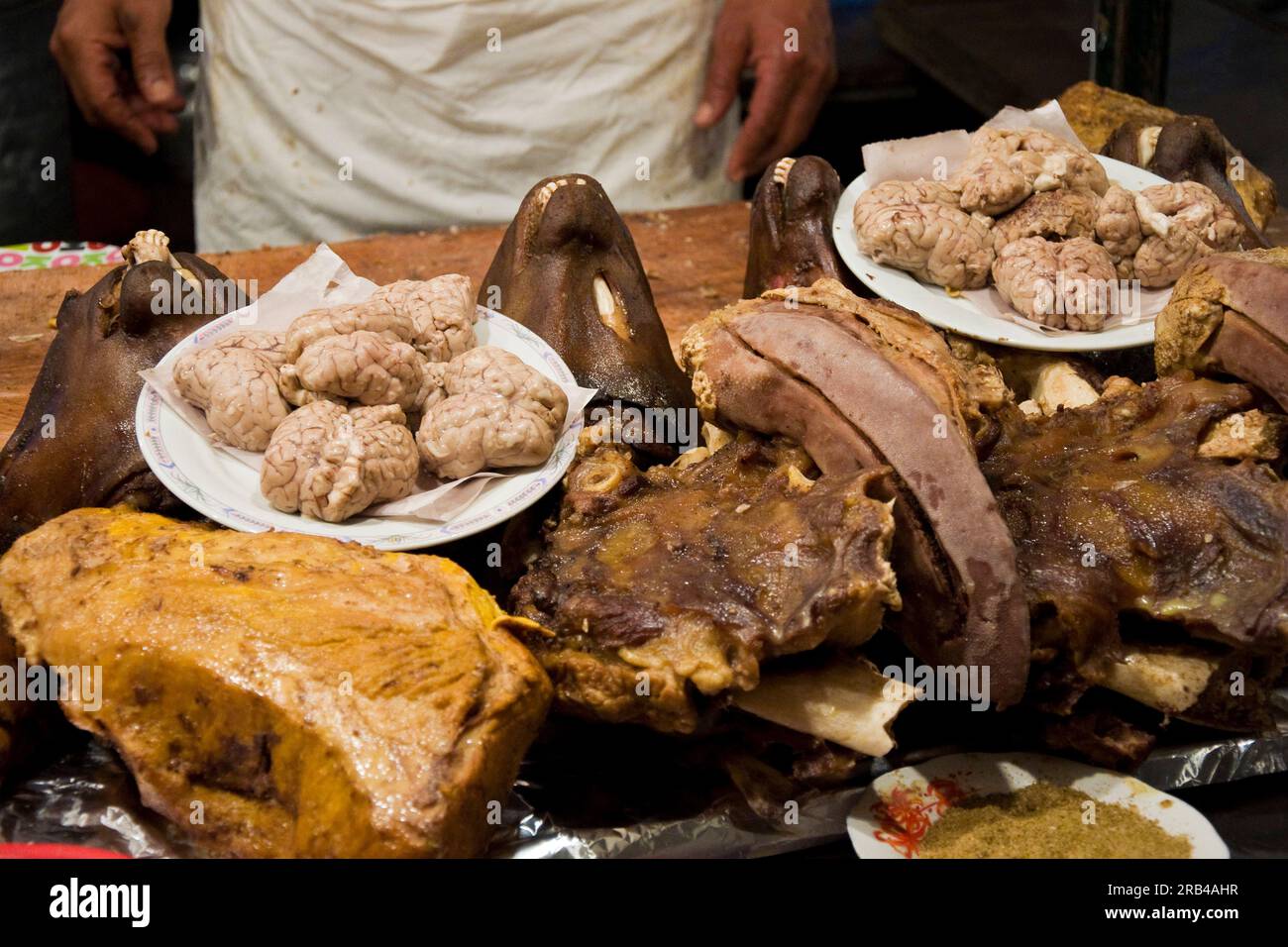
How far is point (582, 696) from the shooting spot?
67.4 inches

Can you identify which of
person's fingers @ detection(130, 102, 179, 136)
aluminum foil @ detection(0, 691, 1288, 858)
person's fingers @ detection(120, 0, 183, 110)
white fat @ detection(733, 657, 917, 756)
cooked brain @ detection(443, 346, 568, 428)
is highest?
person's fingers @ detection(120, 0, 183, 110)

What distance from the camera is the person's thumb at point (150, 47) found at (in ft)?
11.7

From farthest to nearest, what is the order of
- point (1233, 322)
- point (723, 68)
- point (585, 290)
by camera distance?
1. point (723, 68)
2. point (585, 290)
3. point (1233, 322)

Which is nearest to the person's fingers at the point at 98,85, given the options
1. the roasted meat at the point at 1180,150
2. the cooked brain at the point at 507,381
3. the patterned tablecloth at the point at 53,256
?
the patterned tablecloth at the point at 53,256

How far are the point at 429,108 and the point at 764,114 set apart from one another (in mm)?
1018

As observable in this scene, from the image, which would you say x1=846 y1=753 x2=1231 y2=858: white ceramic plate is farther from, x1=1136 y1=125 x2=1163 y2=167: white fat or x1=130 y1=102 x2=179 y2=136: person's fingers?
x1=130 y1=102 x2=179 y2=136: person's fingers

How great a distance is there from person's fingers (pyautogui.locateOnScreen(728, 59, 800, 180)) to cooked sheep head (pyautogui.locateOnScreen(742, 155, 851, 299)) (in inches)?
43.2

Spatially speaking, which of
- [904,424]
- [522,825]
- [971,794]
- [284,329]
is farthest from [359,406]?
[971,794]

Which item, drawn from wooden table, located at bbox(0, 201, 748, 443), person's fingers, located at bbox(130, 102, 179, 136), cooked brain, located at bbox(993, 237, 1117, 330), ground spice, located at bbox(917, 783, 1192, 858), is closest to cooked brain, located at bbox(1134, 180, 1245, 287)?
cooked brain, located at bbox(993, 237, 1117, 330)

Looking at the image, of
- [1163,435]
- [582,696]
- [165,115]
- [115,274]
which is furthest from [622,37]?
[582,696]

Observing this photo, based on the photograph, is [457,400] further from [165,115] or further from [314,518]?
[165,115]

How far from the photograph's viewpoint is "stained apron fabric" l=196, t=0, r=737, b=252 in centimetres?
348

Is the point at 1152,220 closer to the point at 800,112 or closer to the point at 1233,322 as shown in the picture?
the point at 1233,322

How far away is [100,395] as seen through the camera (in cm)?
220
